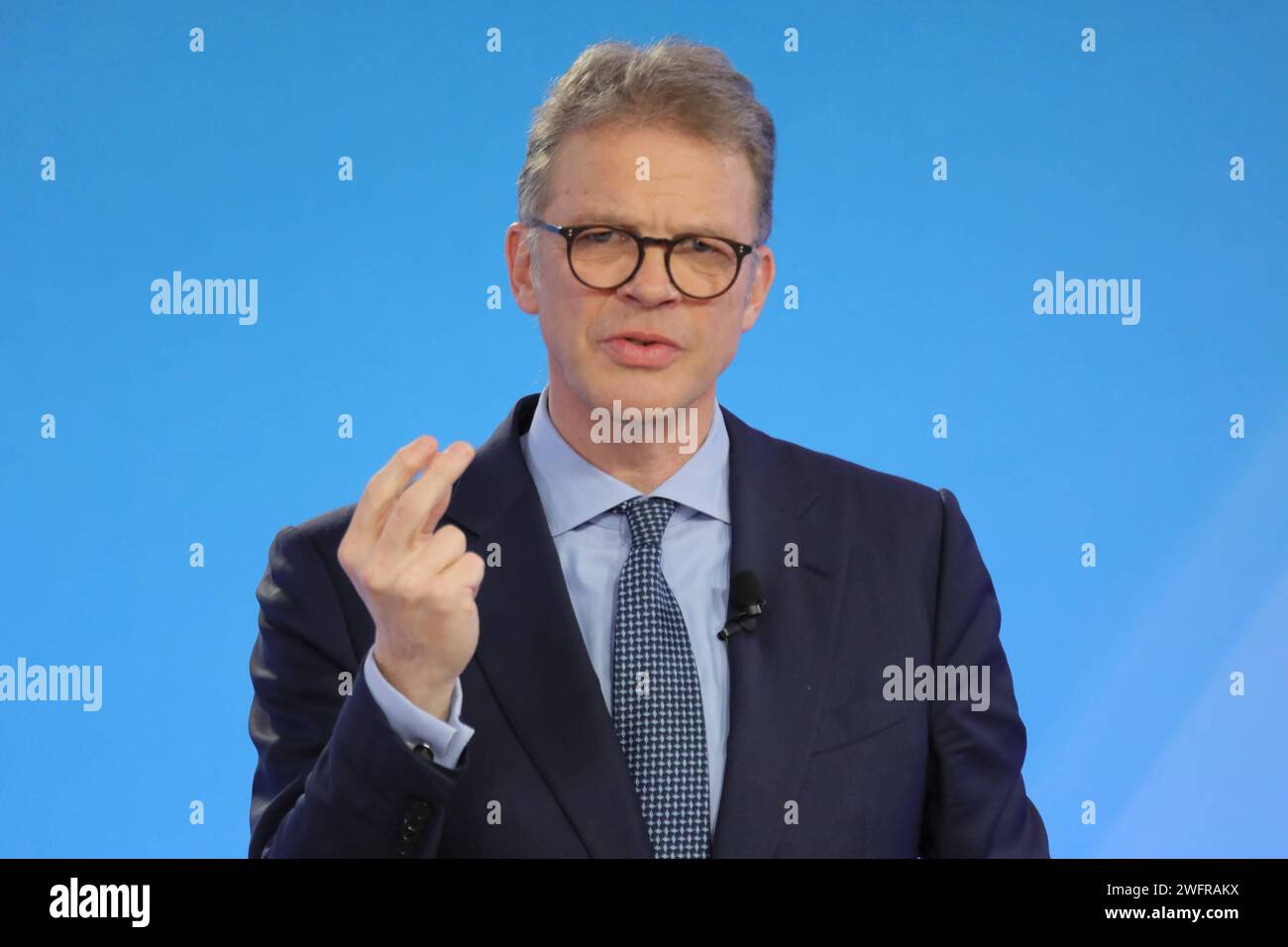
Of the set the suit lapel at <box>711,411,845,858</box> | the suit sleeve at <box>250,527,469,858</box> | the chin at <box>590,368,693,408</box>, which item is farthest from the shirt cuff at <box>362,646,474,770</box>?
the chin at <box>590,368,693,408</box>

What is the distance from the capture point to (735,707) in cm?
243

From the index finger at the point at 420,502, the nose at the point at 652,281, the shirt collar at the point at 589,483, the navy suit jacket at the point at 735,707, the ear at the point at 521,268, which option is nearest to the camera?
the index finger at the point at 420,502

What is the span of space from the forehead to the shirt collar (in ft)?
1.14

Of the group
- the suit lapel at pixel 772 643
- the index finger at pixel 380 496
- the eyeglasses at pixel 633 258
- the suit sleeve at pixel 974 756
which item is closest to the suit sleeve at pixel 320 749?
the index finger at pixel 380 496

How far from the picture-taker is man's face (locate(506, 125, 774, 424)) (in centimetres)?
251

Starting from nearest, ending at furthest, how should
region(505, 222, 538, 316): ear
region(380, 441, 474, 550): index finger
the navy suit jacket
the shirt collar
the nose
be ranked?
region(380, 441, 474, 550): index finger < the navy suit jacket < the nose < the shirt collar < region(505, 222, 538, 316): ear

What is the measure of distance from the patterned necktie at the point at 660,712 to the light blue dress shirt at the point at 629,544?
0.11 feet

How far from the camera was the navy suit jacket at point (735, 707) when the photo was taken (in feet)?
7.66

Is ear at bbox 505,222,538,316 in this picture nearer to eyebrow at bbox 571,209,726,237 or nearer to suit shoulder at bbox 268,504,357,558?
eyebrow at bbox 571,209,726,237

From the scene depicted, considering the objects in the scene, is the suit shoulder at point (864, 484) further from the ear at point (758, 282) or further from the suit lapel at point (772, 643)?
the ear at point (758, 282)

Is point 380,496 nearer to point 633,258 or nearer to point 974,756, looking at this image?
point 633,258

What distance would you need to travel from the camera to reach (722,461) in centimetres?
270
